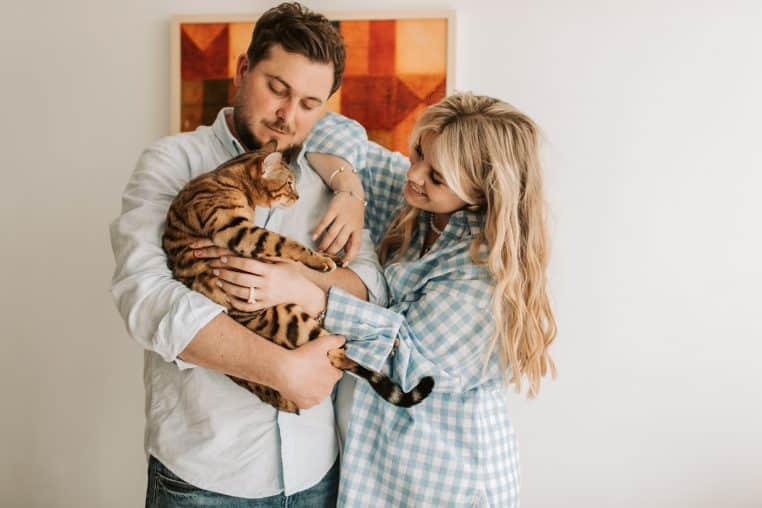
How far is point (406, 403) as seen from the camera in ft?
4.26

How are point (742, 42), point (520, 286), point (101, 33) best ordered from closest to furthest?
point (520, 286), point (742, 42), point (101, 33)

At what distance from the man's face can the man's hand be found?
0.51m

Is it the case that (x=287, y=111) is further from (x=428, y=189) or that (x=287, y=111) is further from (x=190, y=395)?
(x=190, y=395)

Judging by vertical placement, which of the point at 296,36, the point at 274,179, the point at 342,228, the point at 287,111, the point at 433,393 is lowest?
the point at 433,393

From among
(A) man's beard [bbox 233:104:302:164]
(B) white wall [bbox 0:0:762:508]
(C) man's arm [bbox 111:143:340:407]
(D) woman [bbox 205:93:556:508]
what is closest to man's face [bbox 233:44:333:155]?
(A) man's beard [bbox 233:104:302:164]

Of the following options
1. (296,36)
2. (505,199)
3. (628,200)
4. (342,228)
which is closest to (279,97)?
(296,36)

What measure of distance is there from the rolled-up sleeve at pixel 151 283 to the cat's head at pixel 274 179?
0.70 ft

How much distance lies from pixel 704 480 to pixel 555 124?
47.7 inches

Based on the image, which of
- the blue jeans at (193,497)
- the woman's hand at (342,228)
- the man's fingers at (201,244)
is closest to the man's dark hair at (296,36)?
the woman's hand at (342,228)

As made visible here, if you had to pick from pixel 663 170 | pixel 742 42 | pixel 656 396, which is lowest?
pixel 656 396

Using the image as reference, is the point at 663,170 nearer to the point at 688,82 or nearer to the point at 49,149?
the point at 688,82

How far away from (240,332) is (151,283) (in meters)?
0.19

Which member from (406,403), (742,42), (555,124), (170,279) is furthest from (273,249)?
(742,42)

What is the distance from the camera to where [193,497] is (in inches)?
51.1
